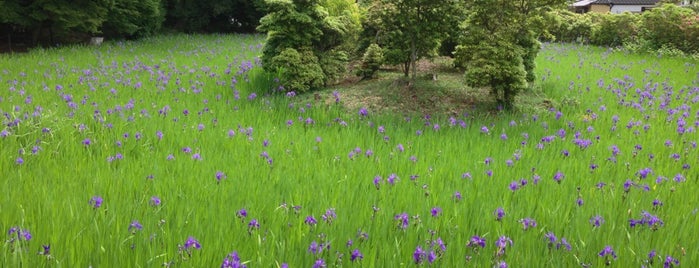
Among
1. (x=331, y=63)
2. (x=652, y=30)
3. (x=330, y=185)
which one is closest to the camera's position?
(x=330, y=185)

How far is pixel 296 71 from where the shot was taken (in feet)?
24.3

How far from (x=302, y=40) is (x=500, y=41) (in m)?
3.02

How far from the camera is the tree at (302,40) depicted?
745 cm

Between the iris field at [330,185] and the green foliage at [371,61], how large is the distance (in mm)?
1196

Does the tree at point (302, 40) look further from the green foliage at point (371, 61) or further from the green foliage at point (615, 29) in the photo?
the green foliage at point (615, 29)

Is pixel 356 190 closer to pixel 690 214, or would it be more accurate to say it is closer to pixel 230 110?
pixel 690 214

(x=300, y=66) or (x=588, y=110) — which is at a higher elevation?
(x=300, y=66)

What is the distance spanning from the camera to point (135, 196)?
3221mm

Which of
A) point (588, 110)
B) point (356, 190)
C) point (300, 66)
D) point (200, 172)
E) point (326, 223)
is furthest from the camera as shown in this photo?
point (300, 66)

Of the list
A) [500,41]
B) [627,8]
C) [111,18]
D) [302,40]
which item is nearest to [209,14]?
[111,18]

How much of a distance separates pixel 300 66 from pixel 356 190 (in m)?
4.35

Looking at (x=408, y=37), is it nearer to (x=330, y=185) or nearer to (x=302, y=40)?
(x=302, y=40)

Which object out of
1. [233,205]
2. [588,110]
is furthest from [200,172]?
[588,110]

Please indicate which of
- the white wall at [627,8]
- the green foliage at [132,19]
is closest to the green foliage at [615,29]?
the green foliage at [132,19]
